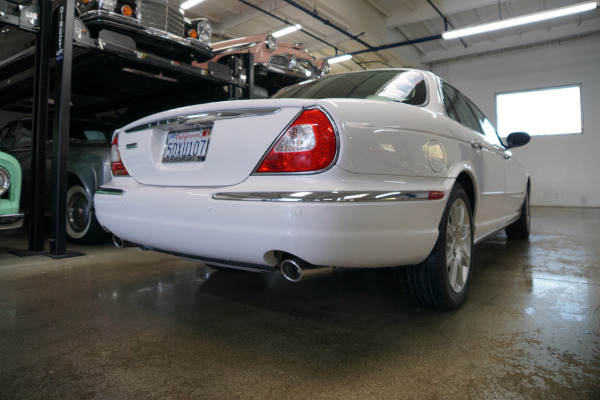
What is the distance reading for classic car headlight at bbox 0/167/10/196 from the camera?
9.59ft

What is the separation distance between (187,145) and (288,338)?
2.98 feet

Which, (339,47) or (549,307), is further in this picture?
(339,47)

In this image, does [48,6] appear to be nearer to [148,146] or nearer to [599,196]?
[148,146]

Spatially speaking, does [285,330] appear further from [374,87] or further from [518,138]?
[518,138]

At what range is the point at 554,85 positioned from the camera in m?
11.1

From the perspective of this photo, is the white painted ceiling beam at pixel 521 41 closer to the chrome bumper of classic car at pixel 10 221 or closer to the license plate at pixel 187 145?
the license plate at pixel 187 145

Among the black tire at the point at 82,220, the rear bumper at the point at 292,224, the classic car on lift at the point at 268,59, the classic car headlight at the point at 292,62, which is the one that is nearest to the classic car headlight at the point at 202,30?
the classic car on lift at the point at 268,59

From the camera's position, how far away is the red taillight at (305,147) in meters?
1.40

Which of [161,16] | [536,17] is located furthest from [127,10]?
[536,17]

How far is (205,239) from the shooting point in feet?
5.01

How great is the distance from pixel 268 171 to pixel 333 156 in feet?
0.79

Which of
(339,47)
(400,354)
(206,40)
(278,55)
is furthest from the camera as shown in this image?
(339,47)

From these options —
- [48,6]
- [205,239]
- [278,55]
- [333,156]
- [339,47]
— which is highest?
[339,47]

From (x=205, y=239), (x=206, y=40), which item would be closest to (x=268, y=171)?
(x=205, y=239)
